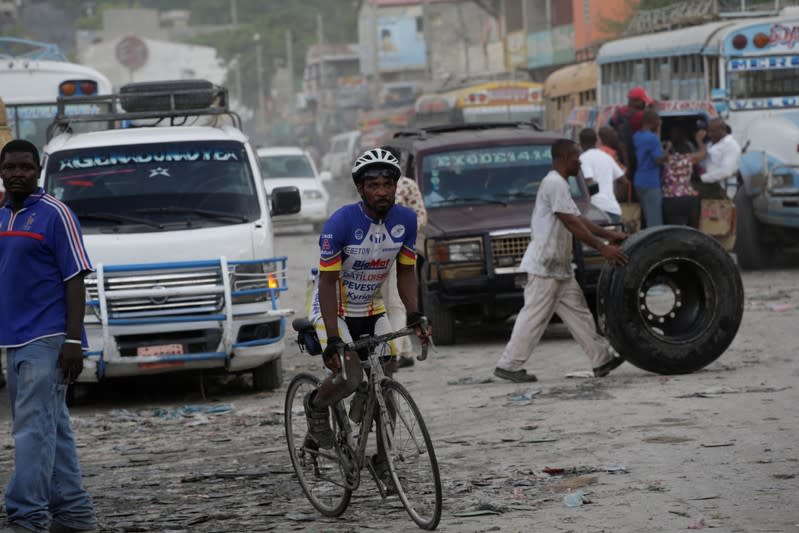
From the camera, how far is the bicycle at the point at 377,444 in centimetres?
662

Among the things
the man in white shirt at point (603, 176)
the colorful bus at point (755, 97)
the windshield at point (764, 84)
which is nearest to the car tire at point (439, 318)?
the man in white shirt at point (603, 176)

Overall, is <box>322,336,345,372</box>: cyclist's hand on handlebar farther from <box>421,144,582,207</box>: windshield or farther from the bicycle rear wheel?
<box>421,144,582,207</box>: windshield

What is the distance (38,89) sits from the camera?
18953mm

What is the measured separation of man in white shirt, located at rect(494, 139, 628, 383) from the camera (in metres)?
11.1

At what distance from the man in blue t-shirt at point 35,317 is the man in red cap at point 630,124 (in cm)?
1153

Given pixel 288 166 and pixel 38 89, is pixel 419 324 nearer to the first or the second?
pixel 38 89

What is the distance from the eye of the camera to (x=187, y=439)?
9883 millimetres

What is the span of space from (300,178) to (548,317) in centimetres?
2049

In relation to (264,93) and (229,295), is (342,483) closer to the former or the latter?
(229,295)

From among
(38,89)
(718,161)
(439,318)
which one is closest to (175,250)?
(439,318)

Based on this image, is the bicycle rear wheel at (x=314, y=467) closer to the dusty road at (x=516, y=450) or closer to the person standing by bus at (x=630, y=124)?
the dusty road at (x=516, y=450)

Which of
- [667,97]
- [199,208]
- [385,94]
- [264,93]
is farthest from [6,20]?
[199,208]

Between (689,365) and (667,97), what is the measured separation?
12875 millimetres

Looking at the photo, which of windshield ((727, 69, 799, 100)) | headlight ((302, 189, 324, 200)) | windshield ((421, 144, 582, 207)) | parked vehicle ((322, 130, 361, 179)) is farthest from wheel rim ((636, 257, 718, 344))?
parked vehicle ((322, 130, 361, 179))
